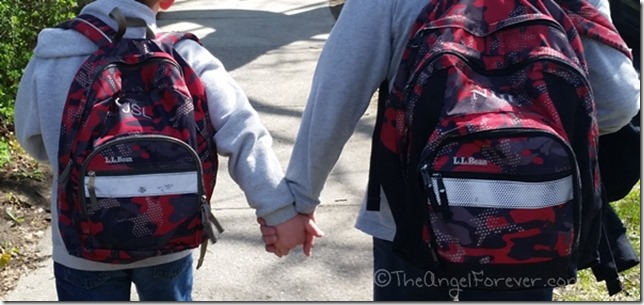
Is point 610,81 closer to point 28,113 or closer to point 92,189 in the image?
point 92,189

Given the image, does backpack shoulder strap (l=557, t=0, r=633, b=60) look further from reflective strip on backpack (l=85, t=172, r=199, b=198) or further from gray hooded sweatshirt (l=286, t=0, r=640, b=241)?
reflective strip on backpack (l=85, t=172, r=199, b=198)

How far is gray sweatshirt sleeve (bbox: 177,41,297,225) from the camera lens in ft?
8.94

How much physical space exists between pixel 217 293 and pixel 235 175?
1.70 metres

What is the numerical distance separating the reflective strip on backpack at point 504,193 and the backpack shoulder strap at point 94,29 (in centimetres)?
102

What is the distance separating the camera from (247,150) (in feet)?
8.97

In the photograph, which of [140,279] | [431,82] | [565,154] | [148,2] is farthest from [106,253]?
[565,154]

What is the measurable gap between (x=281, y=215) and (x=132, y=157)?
0.44 m

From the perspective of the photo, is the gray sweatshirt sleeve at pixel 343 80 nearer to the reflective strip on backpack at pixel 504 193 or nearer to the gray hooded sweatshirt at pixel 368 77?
the gray hooded sweatshirt at pixel 368 77

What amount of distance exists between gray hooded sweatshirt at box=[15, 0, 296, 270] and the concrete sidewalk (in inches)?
63.3

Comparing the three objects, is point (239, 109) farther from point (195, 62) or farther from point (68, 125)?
point (68, 125)

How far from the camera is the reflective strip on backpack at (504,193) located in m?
2.21

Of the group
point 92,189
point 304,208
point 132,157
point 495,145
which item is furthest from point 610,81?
point 92,189

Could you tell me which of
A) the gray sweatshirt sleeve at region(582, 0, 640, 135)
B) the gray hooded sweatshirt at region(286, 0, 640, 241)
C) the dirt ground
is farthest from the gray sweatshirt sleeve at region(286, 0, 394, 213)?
the dirt ground

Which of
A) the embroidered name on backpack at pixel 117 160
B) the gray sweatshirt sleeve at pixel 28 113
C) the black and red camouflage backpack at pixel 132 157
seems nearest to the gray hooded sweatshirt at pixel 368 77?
the black and red camouflage backpack at pixel 132 157
